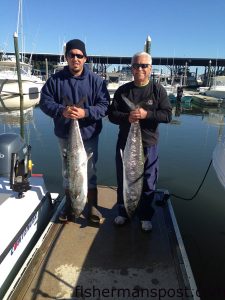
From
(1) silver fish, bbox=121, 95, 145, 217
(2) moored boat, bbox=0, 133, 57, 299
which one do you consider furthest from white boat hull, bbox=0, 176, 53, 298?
(1) silver fish, bbox=121, 95, 145, 217

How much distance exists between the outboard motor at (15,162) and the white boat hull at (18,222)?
0.51ft

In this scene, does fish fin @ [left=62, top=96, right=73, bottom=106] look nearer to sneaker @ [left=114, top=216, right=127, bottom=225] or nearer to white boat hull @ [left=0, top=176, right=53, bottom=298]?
white boat hull @ [left=0, top=176, right=53, bottom=298]

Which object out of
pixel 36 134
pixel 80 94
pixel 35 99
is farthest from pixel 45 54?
pixel 80 94

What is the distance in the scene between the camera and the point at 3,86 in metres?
21.9

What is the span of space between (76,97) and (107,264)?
1910 millimetres

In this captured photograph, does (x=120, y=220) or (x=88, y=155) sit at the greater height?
(x=88, y=155)

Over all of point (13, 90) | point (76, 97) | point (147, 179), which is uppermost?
point (76, 97)

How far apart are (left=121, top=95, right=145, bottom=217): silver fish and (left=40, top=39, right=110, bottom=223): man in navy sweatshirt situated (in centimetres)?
39

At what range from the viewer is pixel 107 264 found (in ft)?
10.8

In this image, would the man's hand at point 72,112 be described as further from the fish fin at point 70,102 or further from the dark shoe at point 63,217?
the dark shoe at point 63,217

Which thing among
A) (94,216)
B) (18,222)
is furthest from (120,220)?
(18,222)

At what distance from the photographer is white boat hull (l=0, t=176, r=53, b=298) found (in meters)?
3.13

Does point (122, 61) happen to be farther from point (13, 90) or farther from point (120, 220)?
point (120, 220)

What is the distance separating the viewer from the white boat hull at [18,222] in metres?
Result: 3.13
